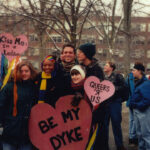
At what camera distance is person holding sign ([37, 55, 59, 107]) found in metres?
2.47

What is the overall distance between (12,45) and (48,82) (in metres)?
1.37

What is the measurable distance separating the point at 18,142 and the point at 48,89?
0.67 metres

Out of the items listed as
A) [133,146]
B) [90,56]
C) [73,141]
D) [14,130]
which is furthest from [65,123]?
[133,146]

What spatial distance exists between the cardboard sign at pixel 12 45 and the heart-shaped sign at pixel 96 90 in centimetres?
165

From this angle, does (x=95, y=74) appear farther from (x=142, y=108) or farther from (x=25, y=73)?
(x=142, y=108)

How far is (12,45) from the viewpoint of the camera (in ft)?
11.8

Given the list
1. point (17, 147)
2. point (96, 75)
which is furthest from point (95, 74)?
point (17, 147)

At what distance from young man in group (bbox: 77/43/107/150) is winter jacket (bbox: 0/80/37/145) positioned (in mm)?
730

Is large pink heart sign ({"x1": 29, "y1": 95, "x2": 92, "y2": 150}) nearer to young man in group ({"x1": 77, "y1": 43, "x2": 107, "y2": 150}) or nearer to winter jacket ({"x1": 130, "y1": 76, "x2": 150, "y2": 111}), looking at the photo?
young man in group ({"x1": 77, "y1": 43, "x2": 107, "y2": 150})

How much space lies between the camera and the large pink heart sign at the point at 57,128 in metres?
2.38

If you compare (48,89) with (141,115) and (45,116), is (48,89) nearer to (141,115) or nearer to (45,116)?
(45,116)

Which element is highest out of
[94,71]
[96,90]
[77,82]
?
[94,71]

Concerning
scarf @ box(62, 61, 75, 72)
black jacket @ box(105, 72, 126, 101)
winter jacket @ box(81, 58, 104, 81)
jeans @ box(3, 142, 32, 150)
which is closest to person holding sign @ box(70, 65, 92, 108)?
winter jacket @ box(81, 58, 104, 81)

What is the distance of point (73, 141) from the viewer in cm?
242
